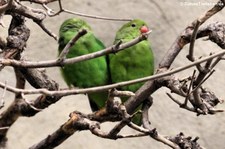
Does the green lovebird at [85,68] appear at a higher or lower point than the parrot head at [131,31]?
lower

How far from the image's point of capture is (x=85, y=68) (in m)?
1.84

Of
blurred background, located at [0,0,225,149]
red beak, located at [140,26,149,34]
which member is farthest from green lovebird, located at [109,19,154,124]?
blurred background, located at [0,0,225,149]

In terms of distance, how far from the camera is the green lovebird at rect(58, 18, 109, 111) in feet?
5.93

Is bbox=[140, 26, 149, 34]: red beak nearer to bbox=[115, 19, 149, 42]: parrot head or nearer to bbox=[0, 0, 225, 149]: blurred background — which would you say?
bbox=[115, 19, 149, 42]: parrot head

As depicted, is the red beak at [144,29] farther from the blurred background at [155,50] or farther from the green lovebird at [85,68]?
the blurred background at [155,50]

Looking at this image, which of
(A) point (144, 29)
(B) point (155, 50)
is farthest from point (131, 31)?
(B) point (155, 50)

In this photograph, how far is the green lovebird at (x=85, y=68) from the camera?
1.81 metres

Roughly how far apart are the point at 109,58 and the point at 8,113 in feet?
1.29

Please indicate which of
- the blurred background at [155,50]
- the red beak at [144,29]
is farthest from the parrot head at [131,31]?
the blurred background at [155,50]

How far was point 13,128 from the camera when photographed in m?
2.77

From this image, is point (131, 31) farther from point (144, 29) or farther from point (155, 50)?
point (155, 50)

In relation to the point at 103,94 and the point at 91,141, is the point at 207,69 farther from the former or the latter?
the point at 91,141

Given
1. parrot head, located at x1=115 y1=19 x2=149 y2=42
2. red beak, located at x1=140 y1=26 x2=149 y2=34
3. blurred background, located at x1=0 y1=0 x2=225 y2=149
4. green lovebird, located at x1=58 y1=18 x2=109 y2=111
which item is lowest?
blurred background, located at x1=0 y1=0 x2=225 y2=149

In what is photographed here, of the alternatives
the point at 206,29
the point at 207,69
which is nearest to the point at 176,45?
the point at 206,29
